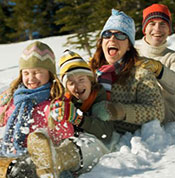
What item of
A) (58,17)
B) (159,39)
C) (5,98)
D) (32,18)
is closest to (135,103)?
(159,39)

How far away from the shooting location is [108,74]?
311 centimetres

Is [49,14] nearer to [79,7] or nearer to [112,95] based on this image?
[79,7]

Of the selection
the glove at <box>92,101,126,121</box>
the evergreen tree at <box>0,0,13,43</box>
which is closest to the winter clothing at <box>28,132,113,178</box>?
the glove at <box>92,101,126,121</box>

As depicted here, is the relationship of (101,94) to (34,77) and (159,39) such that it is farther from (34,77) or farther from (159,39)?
(159,39)

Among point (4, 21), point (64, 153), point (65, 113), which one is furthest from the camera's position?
point (4, 21)

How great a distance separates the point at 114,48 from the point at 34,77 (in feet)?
3.21

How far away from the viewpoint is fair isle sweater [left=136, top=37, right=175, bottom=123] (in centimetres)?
331

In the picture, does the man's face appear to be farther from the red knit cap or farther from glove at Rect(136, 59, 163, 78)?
glove at Rect(136, 59, 163, 78)

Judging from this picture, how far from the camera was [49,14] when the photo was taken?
22719 mm

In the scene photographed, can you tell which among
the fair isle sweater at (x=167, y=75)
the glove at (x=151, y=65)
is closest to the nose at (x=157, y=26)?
the fair isle sweater at (x=167, y=75)

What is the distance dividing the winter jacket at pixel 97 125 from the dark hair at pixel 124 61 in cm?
37

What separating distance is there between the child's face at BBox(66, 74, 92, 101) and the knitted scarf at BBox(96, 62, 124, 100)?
270 millimetres

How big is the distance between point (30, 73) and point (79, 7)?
12.0 metres

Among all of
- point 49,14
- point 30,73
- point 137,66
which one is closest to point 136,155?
point 137,66
